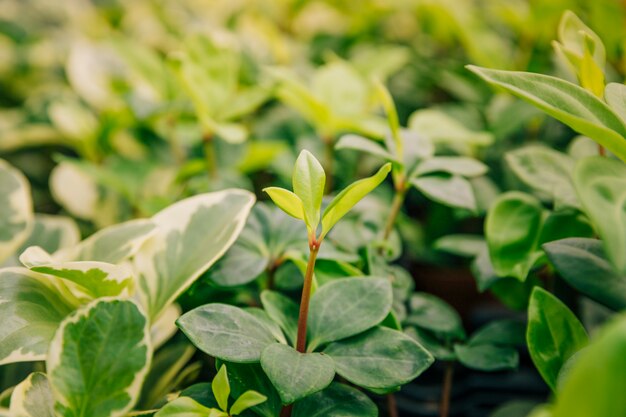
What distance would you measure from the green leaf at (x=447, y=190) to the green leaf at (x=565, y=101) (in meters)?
0.15

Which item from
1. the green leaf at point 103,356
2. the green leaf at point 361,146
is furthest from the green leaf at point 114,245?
the green leaf at point 361,146

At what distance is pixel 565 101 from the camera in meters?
0.42

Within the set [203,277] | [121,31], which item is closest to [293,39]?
[121,31]

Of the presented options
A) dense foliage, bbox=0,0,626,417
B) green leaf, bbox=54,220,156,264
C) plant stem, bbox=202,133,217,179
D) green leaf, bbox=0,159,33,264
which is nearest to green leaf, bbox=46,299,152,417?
dense foliage, bbox=0,0,626,417

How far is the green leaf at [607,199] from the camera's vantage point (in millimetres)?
332

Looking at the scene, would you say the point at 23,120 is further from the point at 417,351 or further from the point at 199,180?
the point at 417,351

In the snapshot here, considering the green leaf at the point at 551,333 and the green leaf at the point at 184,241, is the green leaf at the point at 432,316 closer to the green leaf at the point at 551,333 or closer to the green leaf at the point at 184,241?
the green leaf at the point at 551,333

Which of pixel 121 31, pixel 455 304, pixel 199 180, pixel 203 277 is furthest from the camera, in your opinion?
pixel 121 31

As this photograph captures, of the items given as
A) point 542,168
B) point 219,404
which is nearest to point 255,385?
point 219,404

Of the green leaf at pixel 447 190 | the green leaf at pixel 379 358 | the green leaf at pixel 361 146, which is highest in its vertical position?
the green leaf at pixel 361 146

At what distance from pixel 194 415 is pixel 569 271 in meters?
0.32

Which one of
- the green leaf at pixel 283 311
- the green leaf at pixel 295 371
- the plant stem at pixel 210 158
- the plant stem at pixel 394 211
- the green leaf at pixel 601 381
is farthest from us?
the plant stem at pixel 210 158

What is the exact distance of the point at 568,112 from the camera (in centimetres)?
41

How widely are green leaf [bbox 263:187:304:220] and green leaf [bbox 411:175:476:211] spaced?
0.18 meters
